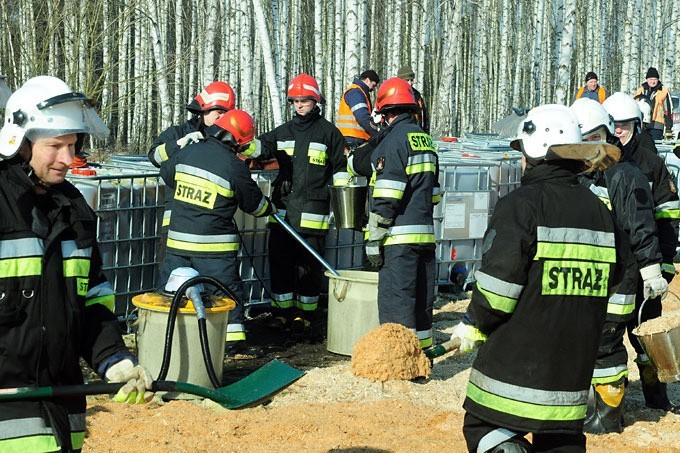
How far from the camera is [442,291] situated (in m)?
11.1

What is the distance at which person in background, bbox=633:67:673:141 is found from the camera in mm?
19000

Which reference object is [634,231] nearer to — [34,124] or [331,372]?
[331,372]

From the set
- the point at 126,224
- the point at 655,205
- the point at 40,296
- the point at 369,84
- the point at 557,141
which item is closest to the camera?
the point at 40,296

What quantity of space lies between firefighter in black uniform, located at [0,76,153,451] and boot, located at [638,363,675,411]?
4.56 metres

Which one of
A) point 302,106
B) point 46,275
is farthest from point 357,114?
point 46,275

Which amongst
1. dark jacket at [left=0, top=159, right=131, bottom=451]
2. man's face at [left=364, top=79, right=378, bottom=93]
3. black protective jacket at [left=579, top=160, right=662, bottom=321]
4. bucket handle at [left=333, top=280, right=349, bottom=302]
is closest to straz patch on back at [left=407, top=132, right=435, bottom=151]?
bucket handle at [left=333, top=280, right=349, bottom=302]

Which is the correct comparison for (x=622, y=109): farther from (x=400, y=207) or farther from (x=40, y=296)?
(x=40, y=296)

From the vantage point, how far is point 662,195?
6.80 m

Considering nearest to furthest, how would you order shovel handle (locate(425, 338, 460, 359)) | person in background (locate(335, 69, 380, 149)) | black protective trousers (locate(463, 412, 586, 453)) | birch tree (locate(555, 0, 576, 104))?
1. black protective trousers (locate(463, 412, 586, 453))
2. shovel handle (locate(425, 338, 460, 359))
3. person in background (locate(335, 69, 380, 149))
4. birch tree (locate(555, 0, 576, 104))

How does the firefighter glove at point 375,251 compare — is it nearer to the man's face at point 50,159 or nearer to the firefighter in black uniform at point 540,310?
the firefighter in black uniform at point 540,310

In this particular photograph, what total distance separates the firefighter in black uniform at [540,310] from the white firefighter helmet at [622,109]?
8.67 ft

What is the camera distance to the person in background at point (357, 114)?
11359 millimetres

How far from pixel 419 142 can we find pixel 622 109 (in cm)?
161

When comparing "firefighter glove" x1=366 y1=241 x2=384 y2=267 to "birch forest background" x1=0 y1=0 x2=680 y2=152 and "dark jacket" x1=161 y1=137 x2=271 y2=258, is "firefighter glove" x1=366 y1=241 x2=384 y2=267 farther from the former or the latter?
"birch forest background" x1=0 y1=0 x2=680 y2=152
